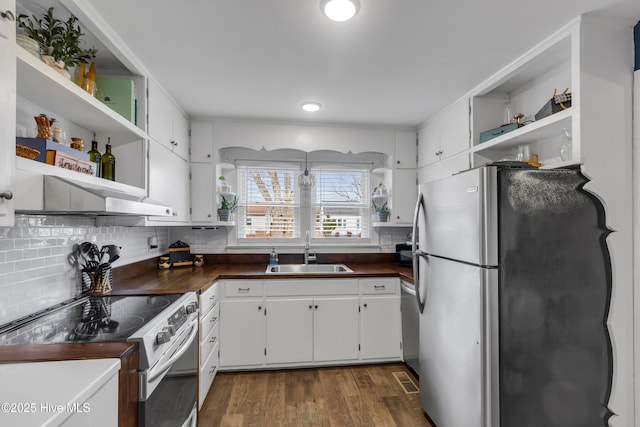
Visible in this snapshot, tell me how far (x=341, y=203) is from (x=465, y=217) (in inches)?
75.6

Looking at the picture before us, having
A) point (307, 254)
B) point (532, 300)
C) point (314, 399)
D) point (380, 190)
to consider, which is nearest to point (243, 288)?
point (307, 254)

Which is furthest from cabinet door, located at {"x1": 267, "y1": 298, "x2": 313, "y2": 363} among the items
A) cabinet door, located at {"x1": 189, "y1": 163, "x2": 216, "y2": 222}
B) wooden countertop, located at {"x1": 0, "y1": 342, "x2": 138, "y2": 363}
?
wooden countertop, located at {"x1": 0, "y1": 342, "x2": 138, "y2": 363}

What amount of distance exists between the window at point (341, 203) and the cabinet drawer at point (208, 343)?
56.0 inches

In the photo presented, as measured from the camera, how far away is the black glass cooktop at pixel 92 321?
1.17m

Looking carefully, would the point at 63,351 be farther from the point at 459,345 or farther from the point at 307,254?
the point at 307,254

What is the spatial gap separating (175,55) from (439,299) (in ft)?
7.25

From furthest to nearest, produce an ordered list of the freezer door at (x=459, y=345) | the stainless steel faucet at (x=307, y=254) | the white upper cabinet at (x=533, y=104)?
1. the stainless steel faucet at (x=307, y=254)
2. the white upper cabinet at (x=533, y=104)
3. the freezer door at (x=459, y=345)

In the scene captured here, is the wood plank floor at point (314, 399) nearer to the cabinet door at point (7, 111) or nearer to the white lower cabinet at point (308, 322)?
the white lower cabinet at point (308, 322)

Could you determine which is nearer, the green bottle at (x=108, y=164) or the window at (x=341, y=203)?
the green bottle at (x=108, y=164)

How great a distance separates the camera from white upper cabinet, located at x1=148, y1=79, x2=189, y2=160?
211 cm

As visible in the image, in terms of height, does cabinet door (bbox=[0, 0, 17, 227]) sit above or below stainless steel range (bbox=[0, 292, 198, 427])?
above

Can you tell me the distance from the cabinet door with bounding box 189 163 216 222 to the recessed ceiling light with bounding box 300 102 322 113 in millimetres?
1091

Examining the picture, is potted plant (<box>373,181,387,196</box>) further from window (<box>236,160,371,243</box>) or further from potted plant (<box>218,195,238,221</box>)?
potted plant (<box>218,195,238,221</box>)

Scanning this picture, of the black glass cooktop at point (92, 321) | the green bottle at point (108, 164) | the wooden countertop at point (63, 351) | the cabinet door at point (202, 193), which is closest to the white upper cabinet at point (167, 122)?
the cabinet door at point (202, 193)
